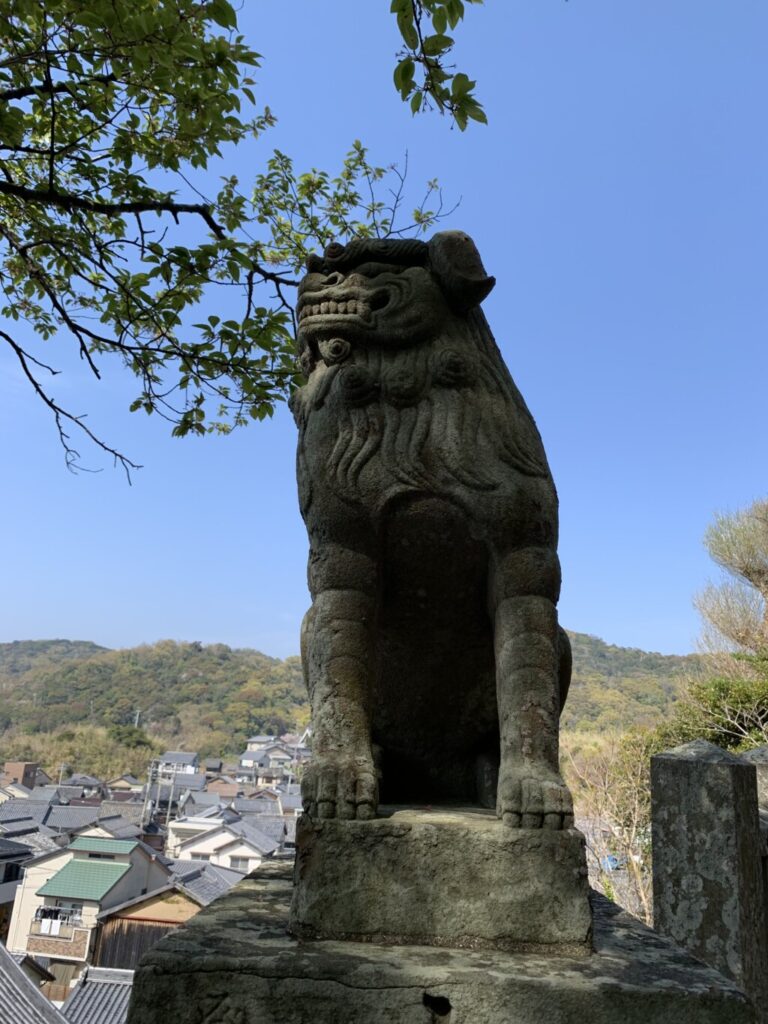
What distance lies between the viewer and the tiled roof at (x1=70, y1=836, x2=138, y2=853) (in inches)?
1011

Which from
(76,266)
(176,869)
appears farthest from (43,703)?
(76,266)

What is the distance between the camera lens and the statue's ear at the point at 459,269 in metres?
2.24

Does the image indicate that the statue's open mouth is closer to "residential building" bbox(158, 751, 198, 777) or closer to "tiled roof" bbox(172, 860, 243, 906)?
"tiled roof" bbox(172, 860, 243, 906)

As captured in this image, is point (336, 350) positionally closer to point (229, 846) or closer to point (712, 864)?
point (712, 864)

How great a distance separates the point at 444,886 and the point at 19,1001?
1153 cm

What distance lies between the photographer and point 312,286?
2.31 metres

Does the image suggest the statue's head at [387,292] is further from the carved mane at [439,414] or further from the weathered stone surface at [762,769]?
the weathered stone surface at [762,769]

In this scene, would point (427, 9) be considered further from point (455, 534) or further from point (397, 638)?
point (397, 638)

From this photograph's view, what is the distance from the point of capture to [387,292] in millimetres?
2246

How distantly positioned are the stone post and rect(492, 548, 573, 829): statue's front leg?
93.9 inches

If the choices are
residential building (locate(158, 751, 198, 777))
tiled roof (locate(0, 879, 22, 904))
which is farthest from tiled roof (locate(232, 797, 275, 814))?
tiled roof (locate(0, 879, 22, 904))

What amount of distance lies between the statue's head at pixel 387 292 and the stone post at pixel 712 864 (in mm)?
2971

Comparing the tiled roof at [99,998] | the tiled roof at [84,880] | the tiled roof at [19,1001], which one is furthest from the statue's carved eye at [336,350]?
the tiled roof at [84,880]

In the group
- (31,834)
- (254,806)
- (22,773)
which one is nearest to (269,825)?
(254,806)
